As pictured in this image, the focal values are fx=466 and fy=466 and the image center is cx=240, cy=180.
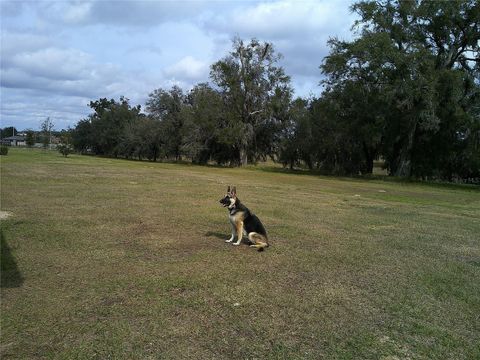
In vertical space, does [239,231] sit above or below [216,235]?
above

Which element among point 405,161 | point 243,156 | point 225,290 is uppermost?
point 405,161

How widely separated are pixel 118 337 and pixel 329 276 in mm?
3432

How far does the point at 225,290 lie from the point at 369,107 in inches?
1292

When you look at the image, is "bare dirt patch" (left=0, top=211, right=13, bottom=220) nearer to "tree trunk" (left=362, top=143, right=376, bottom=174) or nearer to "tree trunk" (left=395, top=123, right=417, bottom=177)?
"tree trunk" (left=395, top=123, right=417, bottom=177)

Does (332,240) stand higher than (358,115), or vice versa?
(358,115)

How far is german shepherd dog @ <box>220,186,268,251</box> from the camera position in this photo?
8234 millimetres

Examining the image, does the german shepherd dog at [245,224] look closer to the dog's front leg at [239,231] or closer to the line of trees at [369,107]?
the dog's front leg at [239,231]

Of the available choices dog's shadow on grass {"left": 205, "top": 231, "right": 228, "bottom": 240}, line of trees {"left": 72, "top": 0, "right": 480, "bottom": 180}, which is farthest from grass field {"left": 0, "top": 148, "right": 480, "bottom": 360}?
line of trees {"left": 72, "top": 0, "right": 480, "bottom": 180}

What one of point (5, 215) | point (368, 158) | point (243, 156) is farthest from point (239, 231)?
point (243, 156)

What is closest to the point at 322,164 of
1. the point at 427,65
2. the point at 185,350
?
the point at 427,65

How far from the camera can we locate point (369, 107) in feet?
119

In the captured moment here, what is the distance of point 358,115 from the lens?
1497 inches

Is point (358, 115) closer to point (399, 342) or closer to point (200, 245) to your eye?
point (200, 245)

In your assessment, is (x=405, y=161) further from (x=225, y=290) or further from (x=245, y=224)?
(x=225, y=290)
